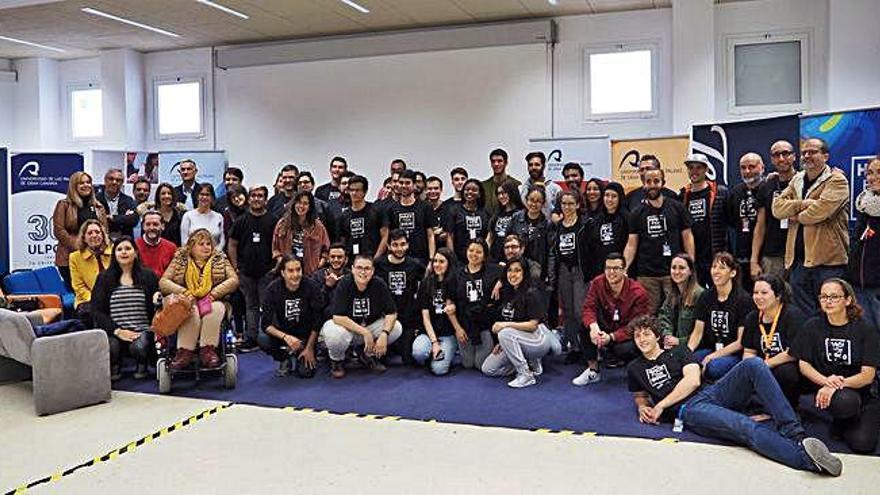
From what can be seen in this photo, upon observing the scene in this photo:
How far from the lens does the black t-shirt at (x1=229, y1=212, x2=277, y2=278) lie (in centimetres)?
632

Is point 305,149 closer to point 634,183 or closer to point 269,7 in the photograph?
point 269,7

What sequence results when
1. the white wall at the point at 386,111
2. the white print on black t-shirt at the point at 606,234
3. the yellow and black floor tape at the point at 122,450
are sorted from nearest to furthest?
the yellow and black floor tape at the point at 122,450, the white print on black t-shirt at the point at 606,234, the white wall at the point at 386,111

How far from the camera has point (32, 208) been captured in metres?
8.27

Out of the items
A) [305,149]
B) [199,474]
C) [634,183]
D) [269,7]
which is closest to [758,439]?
[199,474]

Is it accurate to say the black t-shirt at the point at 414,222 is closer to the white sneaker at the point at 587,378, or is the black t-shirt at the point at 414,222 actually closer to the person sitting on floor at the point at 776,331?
the white sneaker at the point at 587,378

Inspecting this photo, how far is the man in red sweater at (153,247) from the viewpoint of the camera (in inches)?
229

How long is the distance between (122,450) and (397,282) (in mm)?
2437

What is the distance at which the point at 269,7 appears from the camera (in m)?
8.24

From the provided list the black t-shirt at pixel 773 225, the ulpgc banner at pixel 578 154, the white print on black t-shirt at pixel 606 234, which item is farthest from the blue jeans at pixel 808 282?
the ulpgc banner at pixel 578 154

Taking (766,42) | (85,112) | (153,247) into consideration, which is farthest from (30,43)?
(766,42)

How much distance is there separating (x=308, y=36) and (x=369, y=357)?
556cm

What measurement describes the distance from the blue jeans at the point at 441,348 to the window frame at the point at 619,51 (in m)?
4.15

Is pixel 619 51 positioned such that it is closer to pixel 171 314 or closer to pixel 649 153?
pixel 649 153

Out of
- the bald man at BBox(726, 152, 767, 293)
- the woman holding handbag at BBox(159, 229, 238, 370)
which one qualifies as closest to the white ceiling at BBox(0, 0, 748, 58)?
the bald man at BBox(726, 152, 767, 293)
